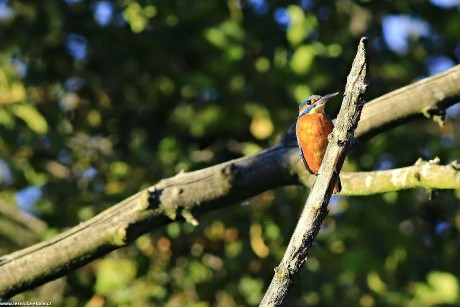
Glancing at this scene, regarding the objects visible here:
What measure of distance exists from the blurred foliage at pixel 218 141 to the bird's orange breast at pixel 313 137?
6.01 feet

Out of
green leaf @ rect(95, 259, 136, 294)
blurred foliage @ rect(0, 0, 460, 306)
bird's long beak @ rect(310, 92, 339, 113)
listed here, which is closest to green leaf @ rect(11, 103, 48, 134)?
blurred foliage @ rect(0, 0, 460, 306)

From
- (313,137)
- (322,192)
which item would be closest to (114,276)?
(313,137)

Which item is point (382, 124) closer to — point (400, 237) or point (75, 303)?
point (400, 237)

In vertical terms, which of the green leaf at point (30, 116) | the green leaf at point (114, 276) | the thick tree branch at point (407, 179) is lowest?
the thick tree branch at point (407, 179)

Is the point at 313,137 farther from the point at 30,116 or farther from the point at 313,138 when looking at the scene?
the point at 30,116

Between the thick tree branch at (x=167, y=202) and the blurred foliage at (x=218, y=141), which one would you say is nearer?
the thick tree branch at (x=167, y=202)

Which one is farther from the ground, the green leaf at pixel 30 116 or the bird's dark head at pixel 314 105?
the green leaf at pixel 30 116

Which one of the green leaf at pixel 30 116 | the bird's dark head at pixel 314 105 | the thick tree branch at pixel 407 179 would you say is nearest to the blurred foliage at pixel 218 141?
the green leaf at pixel 30 116

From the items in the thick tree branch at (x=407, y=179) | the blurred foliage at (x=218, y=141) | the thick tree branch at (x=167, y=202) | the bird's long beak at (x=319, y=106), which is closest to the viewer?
the thick tree branch at (x=407, y=179)

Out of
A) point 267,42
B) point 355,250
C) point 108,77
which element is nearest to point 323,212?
point 355,250

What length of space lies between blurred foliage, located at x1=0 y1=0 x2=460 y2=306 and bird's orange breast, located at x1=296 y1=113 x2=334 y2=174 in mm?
1833

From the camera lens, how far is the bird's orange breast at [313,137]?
3738mm

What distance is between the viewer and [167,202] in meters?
3.61

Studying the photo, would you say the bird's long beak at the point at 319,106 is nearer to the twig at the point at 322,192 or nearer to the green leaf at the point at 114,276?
the twig at the point at 322,192
